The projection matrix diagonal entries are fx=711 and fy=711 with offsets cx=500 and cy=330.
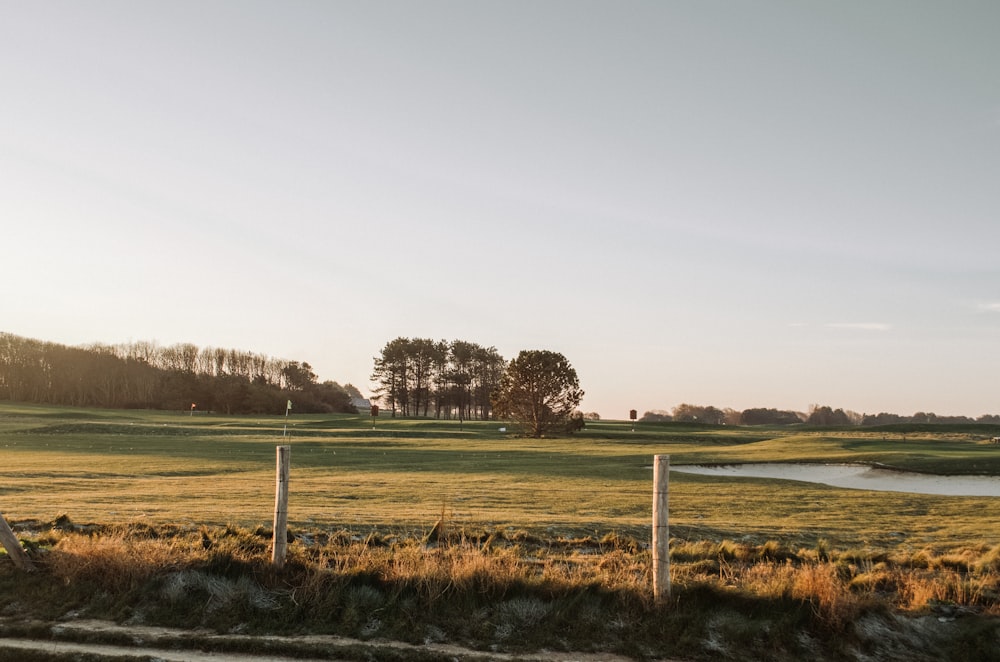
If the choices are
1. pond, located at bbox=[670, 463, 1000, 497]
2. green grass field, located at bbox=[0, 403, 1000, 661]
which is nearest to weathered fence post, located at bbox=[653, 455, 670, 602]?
green grass field, located at bbox=[0, 403, 1000, 661]

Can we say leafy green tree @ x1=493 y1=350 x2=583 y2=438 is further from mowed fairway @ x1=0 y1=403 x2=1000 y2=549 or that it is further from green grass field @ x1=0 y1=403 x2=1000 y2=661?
green grass field @ x1=0 y1=403 x2=1000 y2=661

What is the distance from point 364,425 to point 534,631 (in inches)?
2927

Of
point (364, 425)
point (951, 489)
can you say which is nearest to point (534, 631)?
point (951, 489)

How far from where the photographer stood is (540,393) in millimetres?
71875

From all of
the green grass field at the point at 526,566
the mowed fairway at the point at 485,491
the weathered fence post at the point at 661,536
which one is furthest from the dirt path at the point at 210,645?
the mowed fairway at the point at 485,491

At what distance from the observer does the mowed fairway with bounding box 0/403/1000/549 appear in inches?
676

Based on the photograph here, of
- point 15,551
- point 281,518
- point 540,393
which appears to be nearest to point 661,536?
point 281,518

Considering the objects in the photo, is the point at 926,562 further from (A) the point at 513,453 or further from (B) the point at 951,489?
(A) the point at 513,453

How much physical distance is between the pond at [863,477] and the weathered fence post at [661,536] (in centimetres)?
2448

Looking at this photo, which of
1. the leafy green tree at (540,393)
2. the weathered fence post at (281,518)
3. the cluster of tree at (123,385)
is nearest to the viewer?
the weathered fence post at (281,518)

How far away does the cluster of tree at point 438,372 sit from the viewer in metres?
118

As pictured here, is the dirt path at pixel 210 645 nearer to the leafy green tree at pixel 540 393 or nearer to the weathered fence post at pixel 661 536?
the weathered fence post at pixel 661 536

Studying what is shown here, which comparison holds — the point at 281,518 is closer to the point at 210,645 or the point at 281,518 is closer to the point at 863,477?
the point at 210,645

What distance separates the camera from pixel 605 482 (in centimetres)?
2955
